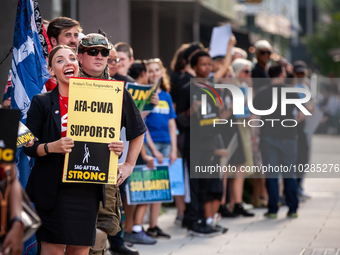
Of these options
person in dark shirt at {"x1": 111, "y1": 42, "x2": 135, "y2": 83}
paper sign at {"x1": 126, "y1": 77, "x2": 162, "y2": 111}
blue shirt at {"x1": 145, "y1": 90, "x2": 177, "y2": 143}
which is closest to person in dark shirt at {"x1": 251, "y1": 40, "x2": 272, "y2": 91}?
blue shirt at {"x1": 145, "y1": 90, "x2": 177, "y2": 143}

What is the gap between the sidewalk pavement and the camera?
20.7 ft

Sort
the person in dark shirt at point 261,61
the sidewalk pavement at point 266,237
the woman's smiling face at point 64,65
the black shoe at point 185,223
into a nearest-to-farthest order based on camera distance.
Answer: the woman's smiling face at point 64,65
the sidewalk pavement at point 266,237
the black shoe at point 185,223
the person in dark shirt at point 261,61

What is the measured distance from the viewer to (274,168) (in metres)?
8.36

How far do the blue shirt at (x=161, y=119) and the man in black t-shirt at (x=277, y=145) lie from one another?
1.75 metres

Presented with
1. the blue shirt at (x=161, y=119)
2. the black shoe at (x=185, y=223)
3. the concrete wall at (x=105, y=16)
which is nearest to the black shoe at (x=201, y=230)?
the black shoe at (x=185, y=223)

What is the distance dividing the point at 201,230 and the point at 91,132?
351 cm

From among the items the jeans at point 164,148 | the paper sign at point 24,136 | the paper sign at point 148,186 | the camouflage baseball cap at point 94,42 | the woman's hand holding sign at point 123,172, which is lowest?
the paper sign at point 148,186

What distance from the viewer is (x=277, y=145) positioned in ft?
27.2

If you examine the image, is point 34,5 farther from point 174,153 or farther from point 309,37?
point 309,37

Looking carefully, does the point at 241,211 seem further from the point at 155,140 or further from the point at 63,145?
the point at 63,145

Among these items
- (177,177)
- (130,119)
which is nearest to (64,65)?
(130,119)

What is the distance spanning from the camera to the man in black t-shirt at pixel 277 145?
828 cm

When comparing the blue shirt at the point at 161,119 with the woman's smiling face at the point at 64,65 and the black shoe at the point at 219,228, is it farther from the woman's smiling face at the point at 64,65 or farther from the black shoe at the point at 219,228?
the woman's smiling face at the point at 64,65

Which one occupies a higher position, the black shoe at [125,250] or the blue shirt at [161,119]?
the blue shirt at [161,119]
